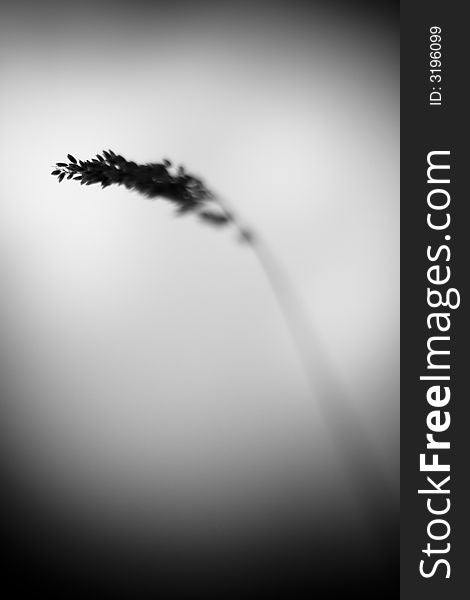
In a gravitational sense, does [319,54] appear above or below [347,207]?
above

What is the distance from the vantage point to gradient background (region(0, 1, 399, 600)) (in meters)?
1.14

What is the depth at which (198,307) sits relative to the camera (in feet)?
3.81

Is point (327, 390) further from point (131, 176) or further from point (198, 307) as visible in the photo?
point (131, 176)

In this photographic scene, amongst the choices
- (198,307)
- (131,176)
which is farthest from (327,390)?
(131,176)

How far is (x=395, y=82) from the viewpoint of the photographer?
1.13 metres

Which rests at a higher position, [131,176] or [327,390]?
[131,176]

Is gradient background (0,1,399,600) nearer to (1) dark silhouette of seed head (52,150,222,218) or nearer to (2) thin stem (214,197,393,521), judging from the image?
(2) thin stem (214,197,393,521)

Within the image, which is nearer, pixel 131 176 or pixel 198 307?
pixel 131 176

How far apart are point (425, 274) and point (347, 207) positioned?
21cm

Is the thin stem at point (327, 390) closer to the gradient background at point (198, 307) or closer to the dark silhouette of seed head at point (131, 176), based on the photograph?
the gradient background at point (198, 307)

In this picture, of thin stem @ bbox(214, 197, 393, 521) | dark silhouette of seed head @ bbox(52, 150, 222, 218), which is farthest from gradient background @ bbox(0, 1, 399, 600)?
dark silhouette of seed head @ bbox(52, 150, 222, 218)

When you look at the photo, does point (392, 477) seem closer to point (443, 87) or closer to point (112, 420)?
point (112, 420)

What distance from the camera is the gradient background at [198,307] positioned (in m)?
1.14

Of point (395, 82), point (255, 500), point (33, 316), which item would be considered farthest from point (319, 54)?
point (255, 500)
